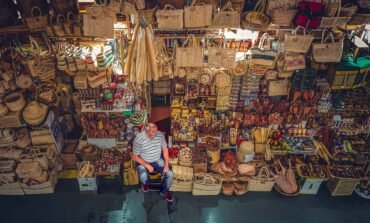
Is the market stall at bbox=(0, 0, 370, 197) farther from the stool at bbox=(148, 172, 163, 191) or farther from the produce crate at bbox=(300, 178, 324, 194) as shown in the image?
the stool at bbox=(148, 172, 163, 191)

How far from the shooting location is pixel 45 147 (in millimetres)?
6320

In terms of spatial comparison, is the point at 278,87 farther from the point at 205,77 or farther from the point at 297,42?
the point at 205,77

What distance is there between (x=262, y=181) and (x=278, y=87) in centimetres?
203

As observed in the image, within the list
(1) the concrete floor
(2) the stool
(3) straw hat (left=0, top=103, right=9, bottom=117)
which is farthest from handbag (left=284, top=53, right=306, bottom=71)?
(3) straw hat (left=0, top=103, right=9, bottom=117)

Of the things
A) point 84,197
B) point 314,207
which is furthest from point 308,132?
point 84,197

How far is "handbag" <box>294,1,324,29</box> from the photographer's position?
485cm

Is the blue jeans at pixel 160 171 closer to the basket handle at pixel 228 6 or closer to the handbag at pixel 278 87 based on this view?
the handbag at pixel 278 87

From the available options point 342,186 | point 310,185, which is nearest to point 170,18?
point 310,185

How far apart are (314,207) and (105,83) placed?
510cm

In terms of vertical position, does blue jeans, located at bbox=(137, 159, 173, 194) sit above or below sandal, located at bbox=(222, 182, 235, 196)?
above

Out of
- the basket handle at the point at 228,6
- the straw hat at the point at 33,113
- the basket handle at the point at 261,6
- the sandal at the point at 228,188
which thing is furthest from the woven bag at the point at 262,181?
the straw hat at the point at 33,113

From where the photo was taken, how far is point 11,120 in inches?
230

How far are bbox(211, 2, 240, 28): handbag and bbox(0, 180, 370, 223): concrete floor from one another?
361 cm

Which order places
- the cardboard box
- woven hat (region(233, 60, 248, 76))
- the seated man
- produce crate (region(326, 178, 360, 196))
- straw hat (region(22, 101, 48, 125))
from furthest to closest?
1. produce crate (region(326, 178, 360, 196))
2. the cardboard box
3. straw hat (region(22, 101, 48, 125))
4. woven hat (region(233, 60, 248, 76))
5. the seated man
